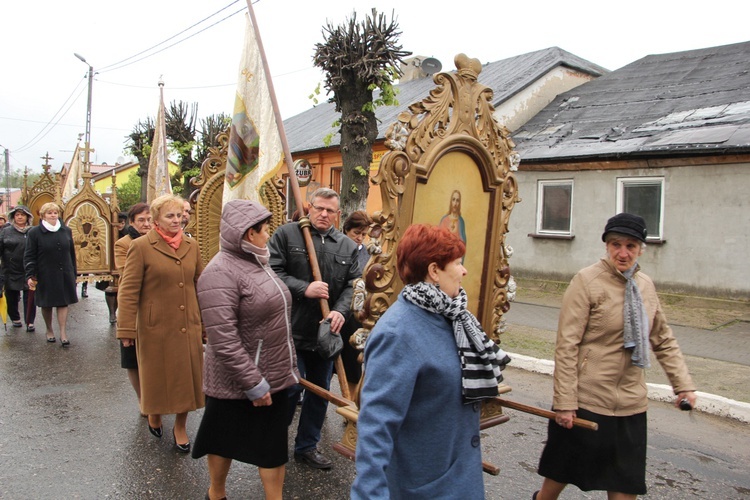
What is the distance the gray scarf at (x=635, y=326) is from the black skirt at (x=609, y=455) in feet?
1.00

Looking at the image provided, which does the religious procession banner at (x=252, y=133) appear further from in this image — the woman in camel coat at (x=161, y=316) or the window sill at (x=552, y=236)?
the window sill at (x=552, y=236)

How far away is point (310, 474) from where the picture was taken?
13.2ft

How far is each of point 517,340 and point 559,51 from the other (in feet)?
44.0

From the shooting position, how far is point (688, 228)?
11586mm

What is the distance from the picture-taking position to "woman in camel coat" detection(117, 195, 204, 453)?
4.23 metres

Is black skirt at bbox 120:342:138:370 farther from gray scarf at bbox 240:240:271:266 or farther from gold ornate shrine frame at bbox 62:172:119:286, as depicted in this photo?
gold ornate shrine frame at bbox 62:172:119:286

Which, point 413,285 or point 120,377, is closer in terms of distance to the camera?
point 413,285

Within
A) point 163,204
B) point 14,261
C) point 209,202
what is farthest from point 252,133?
point 14,261

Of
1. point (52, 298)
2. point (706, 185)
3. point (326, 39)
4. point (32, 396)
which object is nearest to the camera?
point (32, 396)

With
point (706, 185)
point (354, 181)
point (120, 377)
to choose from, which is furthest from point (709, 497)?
point (706, 185)

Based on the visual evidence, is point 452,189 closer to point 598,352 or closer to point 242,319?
point 598,352

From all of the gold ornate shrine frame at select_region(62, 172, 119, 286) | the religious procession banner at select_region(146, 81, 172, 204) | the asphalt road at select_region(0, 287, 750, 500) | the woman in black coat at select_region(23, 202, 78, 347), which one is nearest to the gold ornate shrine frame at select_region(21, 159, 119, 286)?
the gold ornate shrine frame at select_region(62, 172, 119, 286)

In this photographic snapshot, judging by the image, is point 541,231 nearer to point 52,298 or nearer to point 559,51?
point 559,51

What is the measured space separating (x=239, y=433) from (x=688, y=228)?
1072cm
